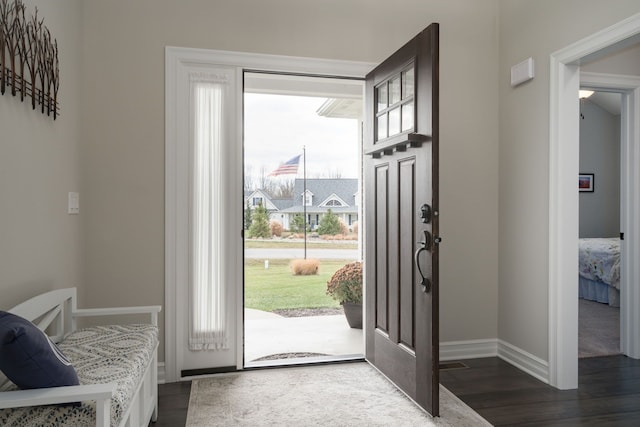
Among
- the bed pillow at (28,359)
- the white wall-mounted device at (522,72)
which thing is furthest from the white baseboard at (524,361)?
the bed pillow at (28,359)

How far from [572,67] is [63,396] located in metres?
3.39

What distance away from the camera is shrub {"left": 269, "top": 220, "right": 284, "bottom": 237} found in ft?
26.9

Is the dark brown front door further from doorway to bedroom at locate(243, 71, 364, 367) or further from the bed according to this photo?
→ the bed

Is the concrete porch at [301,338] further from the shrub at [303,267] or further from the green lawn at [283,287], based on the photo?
the shrub at [303,267]

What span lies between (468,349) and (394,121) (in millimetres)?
1985

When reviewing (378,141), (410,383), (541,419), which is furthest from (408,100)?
(541,419)

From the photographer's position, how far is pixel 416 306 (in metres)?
2.72

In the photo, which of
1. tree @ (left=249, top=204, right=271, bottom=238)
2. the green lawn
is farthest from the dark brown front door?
tree @ (left=249, top=204, right=271, bottom=238)

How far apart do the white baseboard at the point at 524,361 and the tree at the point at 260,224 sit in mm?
5127

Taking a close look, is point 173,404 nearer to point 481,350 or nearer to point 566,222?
point 481,350

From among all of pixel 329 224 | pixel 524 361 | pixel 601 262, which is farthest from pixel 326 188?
pixel 524 361

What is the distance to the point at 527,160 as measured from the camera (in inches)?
133

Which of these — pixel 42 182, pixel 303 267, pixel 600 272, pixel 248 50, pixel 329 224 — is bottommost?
pixel 303 267

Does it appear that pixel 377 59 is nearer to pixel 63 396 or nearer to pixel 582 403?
pixel 582 403
